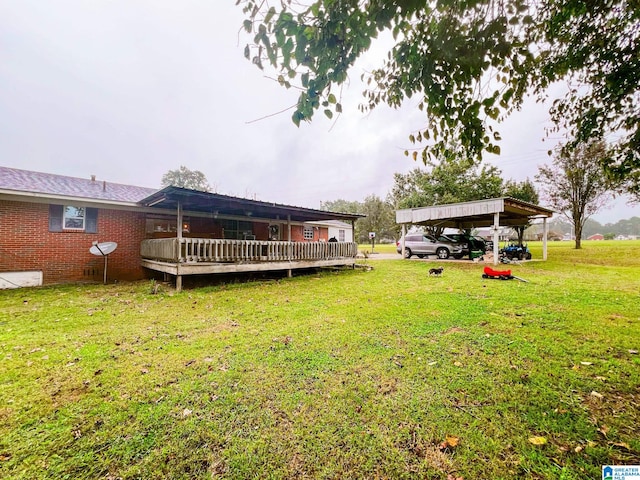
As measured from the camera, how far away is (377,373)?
299cm

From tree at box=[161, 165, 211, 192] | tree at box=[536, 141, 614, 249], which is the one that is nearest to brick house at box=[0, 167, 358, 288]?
tree at box=[536, 141, 614, 249]

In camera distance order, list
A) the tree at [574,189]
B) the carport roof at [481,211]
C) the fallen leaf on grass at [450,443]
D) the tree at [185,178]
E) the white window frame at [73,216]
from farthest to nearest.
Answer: the tree at [185,178], the tree at [574,189], the carport roof at [481,211], the white window frame at [73,216], the fallen leaf on grass at [450,443]

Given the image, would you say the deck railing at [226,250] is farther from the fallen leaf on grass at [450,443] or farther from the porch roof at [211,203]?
the fallen leaf on grass at [450,443]

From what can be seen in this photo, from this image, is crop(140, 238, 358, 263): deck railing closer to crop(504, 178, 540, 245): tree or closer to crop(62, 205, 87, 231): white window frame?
crop(62, 205, 87, 231): white window frame

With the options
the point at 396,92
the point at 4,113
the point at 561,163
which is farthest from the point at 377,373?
the point at 4,113

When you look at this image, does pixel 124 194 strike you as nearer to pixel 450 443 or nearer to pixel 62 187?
pixel 62 187

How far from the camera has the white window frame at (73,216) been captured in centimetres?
921

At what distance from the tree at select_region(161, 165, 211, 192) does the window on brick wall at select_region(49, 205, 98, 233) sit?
3825cm

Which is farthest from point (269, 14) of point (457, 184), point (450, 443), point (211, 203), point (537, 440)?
point (457, 184)

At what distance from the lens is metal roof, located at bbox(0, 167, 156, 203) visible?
8.51m

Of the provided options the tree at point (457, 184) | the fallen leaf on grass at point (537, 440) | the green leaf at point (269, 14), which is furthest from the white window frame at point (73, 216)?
the tree at point (457, 184)

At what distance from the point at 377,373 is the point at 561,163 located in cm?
2532

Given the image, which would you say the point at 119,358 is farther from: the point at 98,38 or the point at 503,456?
the point at 98,38

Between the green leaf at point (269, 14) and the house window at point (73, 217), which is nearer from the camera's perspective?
the green leaf at point (269, 14)
